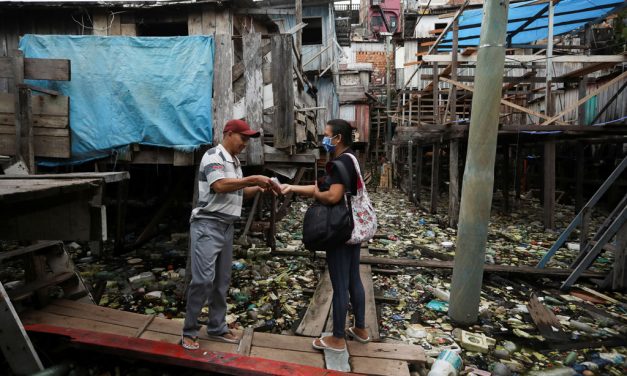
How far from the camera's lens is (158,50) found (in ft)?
17.1

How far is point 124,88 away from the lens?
520cm

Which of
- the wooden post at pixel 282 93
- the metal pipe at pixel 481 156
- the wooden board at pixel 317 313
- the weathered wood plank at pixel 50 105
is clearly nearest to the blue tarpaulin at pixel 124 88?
the weathered wood plank at pixel 50 105

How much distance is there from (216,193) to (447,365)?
252 centimetres

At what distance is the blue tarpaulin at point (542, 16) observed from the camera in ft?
27.3

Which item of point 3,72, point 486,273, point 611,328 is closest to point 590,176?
point 486,273

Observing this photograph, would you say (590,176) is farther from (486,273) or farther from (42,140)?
(42,140)

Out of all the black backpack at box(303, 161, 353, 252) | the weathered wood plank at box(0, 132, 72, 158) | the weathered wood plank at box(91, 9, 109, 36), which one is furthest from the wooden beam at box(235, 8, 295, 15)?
the black backpack at box(303, 161, 353, 252)

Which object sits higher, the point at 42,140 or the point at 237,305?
the point at 42,140

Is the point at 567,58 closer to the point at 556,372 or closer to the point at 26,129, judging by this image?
the point at 556,372

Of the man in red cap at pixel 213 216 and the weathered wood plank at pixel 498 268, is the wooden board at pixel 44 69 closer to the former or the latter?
the man in red cap at pixel 213 216

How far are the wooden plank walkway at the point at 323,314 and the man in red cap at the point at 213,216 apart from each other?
3.75ft

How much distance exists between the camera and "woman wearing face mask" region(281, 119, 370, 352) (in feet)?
9.71

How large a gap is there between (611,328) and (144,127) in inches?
254

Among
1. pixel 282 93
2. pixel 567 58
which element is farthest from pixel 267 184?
pixel 567 58
